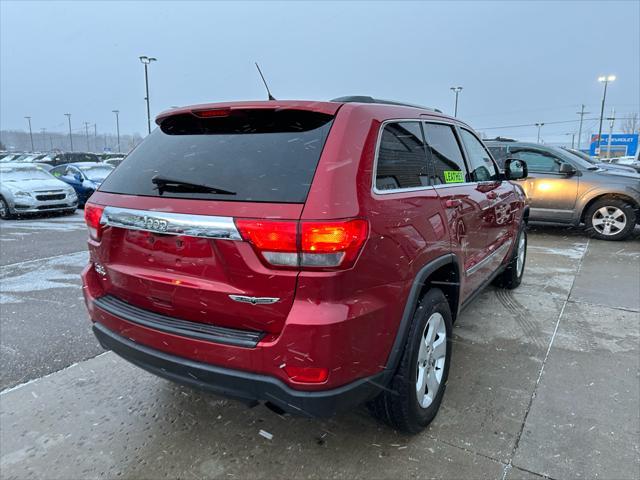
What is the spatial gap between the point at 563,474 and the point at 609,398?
3.05 ft

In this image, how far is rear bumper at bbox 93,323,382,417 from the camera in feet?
6.25

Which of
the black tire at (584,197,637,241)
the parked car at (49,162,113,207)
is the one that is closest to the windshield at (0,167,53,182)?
the parked car at (49,162,113,207)

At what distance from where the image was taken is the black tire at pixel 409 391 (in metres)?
2.25

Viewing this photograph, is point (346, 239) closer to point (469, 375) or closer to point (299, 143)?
point (299, 143)

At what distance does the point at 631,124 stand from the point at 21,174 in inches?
4352

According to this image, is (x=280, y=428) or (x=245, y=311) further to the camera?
(x=280, y=428)

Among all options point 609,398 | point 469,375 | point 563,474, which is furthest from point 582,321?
point 563,474

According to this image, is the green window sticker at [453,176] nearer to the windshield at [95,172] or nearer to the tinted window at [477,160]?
the tinted window at [477,160]

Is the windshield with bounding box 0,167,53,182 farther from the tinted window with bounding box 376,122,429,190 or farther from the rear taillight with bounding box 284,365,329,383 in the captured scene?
the rear taillight with bounding box 284,365,329,383

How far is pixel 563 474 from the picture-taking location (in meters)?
2.22

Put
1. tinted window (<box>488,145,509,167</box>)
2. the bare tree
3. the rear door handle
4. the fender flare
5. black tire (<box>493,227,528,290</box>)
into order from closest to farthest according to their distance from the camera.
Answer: the fender flare → the rear door handle → black tire (<box>493,227,528,290</box>) → tinted window (<box>488,145,509,167</box>) → the bare tree

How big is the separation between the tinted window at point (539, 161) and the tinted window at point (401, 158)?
6692 millimetres

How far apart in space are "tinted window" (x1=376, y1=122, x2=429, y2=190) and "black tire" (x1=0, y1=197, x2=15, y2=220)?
12.0m

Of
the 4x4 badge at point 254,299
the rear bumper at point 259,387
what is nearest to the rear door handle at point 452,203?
the rear bumper at point 259,387
